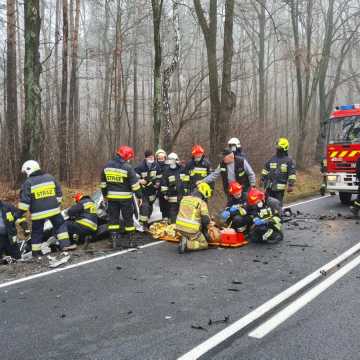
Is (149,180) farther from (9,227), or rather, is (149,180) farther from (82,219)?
(9,227)

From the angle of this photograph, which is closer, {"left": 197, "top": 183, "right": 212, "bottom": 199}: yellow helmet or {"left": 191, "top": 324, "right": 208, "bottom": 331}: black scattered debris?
{"left": 191, "top": 324, "right": 208, "bottom": 331}: black scattered debris

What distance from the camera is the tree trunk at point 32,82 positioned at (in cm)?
1016

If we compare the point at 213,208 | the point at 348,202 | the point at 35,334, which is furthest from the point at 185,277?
the point at 348,202

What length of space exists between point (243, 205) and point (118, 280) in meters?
3.11

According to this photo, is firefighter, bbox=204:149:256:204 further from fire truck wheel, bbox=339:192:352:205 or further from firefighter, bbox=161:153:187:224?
fire truck wheel, bbox=339:192:352:205

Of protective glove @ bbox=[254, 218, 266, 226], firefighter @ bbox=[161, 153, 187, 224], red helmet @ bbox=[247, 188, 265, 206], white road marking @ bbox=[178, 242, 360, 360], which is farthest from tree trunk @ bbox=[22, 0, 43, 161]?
white road marking @ bbox=[178, 242, 360, 360]

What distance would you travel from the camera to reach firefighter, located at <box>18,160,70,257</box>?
259 inches

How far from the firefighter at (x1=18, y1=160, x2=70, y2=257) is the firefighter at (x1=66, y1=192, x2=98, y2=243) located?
1.77 ft

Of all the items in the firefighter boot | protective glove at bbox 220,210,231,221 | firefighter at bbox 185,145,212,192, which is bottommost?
the firefighter boot

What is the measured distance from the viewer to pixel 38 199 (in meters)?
6.65

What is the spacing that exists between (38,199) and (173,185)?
2.97 meters

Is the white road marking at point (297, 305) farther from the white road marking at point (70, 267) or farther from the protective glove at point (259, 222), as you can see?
the white road marking at point (70, 267)

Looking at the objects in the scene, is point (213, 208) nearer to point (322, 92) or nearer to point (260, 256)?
point (260, 256)

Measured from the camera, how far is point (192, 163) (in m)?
8.98
